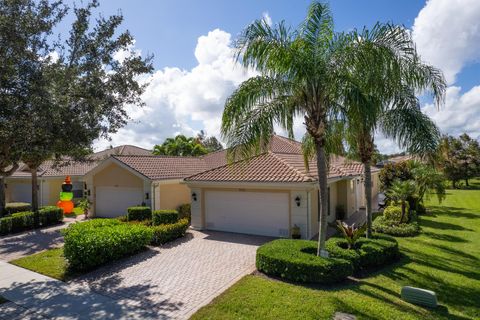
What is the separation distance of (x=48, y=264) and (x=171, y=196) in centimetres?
917

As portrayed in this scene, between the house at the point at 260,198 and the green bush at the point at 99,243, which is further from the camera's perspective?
the house at the point at 260,198

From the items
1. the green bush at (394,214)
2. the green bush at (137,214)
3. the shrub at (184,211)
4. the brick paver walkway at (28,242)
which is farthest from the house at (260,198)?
the brick paver walkway at (28,242)

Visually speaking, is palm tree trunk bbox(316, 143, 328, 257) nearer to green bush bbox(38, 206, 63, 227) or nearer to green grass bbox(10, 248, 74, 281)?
green grass bbox(10, 248, 74, 281)

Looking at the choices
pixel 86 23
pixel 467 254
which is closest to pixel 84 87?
pixel 86 23

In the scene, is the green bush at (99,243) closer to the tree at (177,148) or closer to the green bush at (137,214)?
the green bush at (137,214)

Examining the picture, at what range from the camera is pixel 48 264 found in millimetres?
11000

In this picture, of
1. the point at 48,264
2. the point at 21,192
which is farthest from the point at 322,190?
the point at 21,192

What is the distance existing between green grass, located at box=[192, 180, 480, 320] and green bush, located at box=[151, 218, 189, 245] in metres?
5.81

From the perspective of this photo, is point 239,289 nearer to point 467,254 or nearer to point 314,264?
point 314,264

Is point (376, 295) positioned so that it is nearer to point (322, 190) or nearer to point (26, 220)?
point (322, 190)

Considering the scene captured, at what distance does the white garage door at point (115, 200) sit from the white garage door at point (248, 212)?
238 inches

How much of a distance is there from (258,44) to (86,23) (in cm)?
540

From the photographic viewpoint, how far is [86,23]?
30.3 ft

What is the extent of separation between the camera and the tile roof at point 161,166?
63.3 feet
